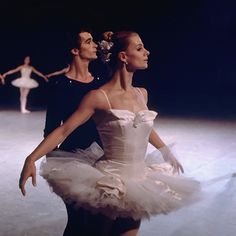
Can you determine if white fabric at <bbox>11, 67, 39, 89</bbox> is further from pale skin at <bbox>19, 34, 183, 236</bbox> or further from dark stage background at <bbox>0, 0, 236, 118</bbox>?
pale skin at <bbox>19, 34, 183, 236</bbox>

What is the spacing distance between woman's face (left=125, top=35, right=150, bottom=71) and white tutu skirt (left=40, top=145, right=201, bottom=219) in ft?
1.97

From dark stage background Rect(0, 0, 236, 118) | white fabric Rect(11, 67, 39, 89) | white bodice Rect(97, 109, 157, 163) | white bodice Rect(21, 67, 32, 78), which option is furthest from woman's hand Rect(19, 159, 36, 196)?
dark stage background Rect(0, 0, 236, 118)

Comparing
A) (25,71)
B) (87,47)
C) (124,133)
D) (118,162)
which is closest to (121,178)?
(118,162)

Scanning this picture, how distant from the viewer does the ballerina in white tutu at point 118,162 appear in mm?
2652

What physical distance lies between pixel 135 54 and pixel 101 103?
13.8 inches

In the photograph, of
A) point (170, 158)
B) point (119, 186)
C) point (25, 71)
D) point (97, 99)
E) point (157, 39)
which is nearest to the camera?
point (119, 186)

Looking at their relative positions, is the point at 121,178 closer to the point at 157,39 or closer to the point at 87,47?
the point at 87,47

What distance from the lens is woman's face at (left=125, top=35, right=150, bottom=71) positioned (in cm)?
279

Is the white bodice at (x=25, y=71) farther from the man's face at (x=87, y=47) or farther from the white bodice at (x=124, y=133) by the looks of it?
the white bodice at (x=124, y=133)

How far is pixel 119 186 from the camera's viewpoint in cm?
264

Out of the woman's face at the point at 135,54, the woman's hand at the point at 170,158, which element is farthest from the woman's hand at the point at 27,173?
the woman's hand at the point at 170,158

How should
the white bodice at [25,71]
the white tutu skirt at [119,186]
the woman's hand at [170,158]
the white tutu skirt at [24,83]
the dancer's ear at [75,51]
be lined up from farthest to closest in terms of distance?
the white bodice at [25,71] → the white tutu skirt at [24,83] → the dancer's ear at [75,51] → the woman's hand at [170,158] → the white tutu skirt at [119,186]

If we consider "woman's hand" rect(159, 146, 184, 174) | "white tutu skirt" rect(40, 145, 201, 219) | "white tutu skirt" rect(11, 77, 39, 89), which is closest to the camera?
"white tutu skirt" rect(40, 145, 201, 219)

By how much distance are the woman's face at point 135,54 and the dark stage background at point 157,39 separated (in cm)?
1428
